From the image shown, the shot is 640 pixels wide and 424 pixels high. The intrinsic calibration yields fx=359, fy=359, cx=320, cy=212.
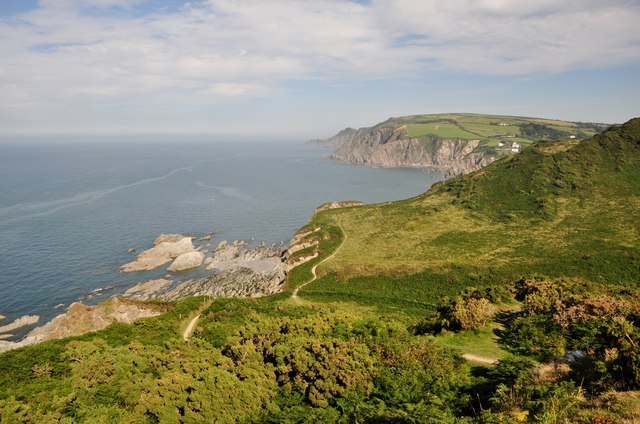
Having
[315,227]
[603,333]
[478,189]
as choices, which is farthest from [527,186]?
[603,333]

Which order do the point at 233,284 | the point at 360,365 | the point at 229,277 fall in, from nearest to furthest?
the point at 360,365 < the point at 233,284 < the point at 229,277

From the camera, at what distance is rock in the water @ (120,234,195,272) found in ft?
265

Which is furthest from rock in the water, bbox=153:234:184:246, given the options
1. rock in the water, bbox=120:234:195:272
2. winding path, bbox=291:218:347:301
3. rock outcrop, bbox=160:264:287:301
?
winding path, bbox=291:218:347:301

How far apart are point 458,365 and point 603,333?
6793mm

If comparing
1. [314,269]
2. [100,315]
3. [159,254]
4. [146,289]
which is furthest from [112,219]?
[314,269]

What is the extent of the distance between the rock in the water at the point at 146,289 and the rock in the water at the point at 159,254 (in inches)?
348

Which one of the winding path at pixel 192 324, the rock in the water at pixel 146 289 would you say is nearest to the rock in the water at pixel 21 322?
the rock in the water at pixel 146 289

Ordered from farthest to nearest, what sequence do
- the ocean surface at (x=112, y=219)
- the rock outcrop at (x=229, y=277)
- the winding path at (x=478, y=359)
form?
the ocean surface at (x=112, y=219), the rock outcrop at (x=229, y=277), the winding path at (x=478, y=359)

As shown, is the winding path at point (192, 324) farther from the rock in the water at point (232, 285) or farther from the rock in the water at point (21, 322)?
the rock in the water at point (21, 322)

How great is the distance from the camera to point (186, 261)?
81750mm

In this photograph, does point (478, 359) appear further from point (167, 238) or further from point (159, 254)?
point (167, 238)

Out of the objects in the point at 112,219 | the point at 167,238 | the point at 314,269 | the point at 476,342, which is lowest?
the point at 167,238

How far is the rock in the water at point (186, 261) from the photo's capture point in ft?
264

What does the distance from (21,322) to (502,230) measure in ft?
278
